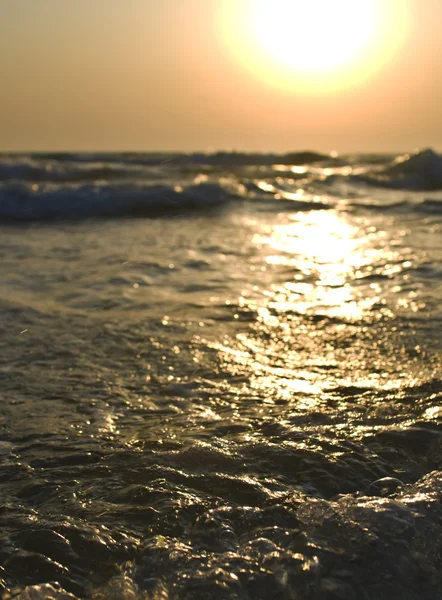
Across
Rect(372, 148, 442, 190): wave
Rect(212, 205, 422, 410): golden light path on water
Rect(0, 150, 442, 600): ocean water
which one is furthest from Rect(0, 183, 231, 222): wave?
Rect(372, 148, 442, 190): wave

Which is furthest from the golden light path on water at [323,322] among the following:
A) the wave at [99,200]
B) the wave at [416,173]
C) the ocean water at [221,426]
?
the wave at [416,173]

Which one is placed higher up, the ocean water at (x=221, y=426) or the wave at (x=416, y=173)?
the wave at (x=416, y=173)

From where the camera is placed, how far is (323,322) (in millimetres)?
3771

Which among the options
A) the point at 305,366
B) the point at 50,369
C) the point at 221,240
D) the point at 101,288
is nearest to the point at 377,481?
the point at 305,366

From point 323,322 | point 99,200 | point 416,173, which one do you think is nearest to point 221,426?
point 323,322

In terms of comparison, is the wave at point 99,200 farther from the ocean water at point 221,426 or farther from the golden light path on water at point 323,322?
the golden light path on water at point 323,322

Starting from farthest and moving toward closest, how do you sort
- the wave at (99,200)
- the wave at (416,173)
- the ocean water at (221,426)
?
the wave at (416,173) → the wave at (99,200) → the ocean water at (221,426)

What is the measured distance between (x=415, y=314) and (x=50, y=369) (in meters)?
2.17

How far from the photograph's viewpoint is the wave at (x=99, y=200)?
9.59 m

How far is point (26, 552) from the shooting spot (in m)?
1.71

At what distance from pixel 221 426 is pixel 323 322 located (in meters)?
1.55

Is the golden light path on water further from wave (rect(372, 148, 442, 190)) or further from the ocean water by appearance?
wave (rect(372, 148, 442, 190))

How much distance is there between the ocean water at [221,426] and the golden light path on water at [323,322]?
0.02 m

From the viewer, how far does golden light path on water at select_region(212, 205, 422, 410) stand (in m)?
2.88
